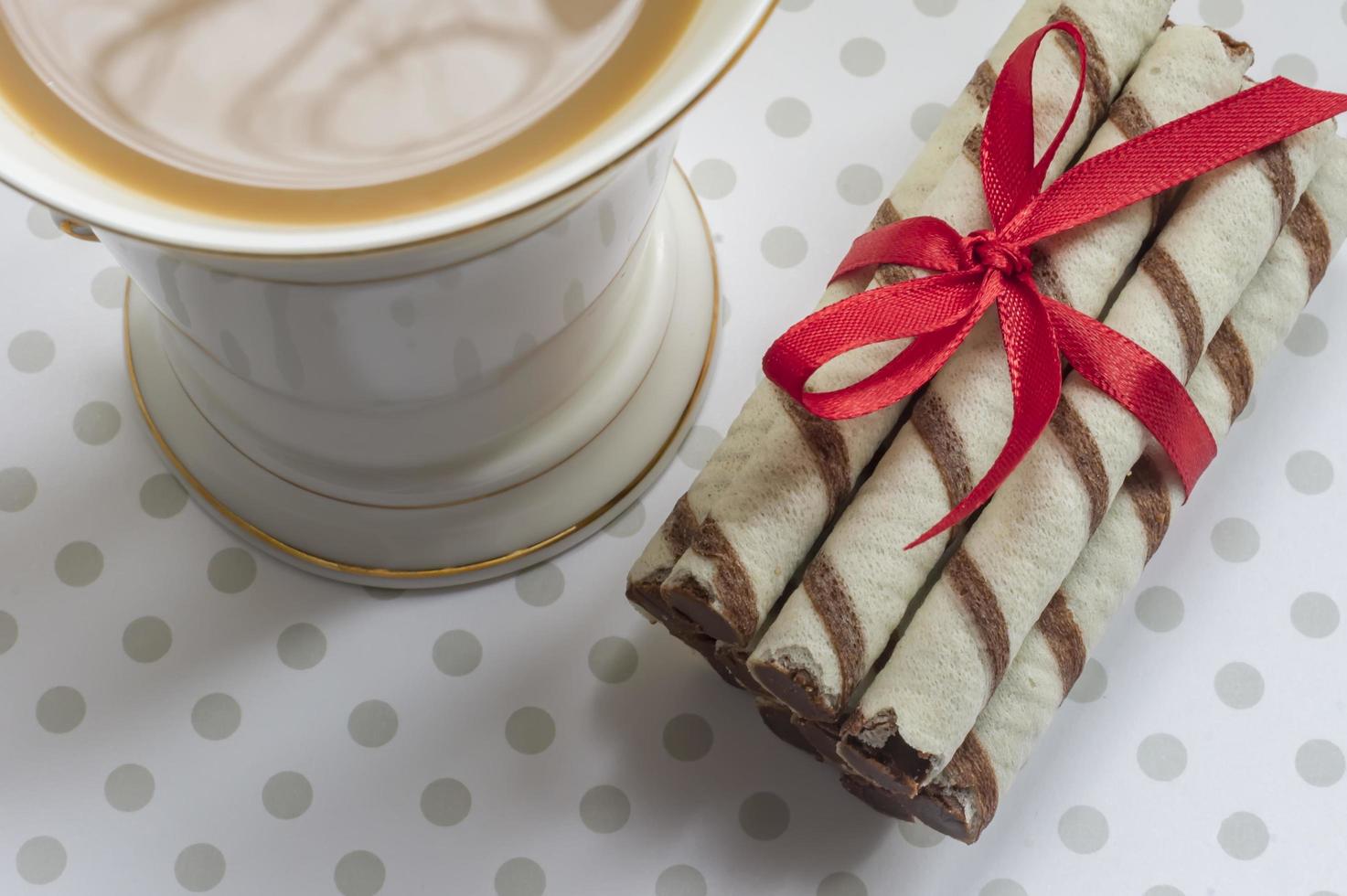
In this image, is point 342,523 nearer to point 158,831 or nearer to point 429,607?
point 429,607

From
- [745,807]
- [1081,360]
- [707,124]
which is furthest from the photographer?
[707,124]

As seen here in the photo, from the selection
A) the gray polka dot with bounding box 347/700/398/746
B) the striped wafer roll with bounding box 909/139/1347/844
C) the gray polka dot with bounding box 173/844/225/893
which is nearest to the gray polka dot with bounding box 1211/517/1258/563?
the striped wafer roll with bounding box 909/139/1347/844

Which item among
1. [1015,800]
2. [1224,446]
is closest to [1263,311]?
[1224,446]

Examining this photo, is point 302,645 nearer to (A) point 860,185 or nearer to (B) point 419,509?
(B) point 419,509

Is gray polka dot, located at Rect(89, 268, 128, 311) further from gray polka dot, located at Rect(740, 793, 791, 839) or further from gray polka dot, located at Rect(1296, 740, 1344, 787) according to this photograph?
gray polka dot, located at Rect(1296, 740, 1344, 787)

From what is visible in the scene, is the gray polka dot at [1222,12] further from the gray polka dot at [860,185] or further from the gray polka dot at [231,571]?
the gray polka dot at [231,571]

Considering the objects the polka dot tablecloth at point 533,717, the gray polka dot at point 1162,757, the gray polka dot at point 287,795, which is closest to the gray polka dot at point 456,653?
the polka dot tablecloth at point 533,717

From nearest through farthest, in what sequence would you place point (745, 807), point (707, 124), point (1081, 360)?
point (1081, 360) < point (745, 807) < point (707, 124)
